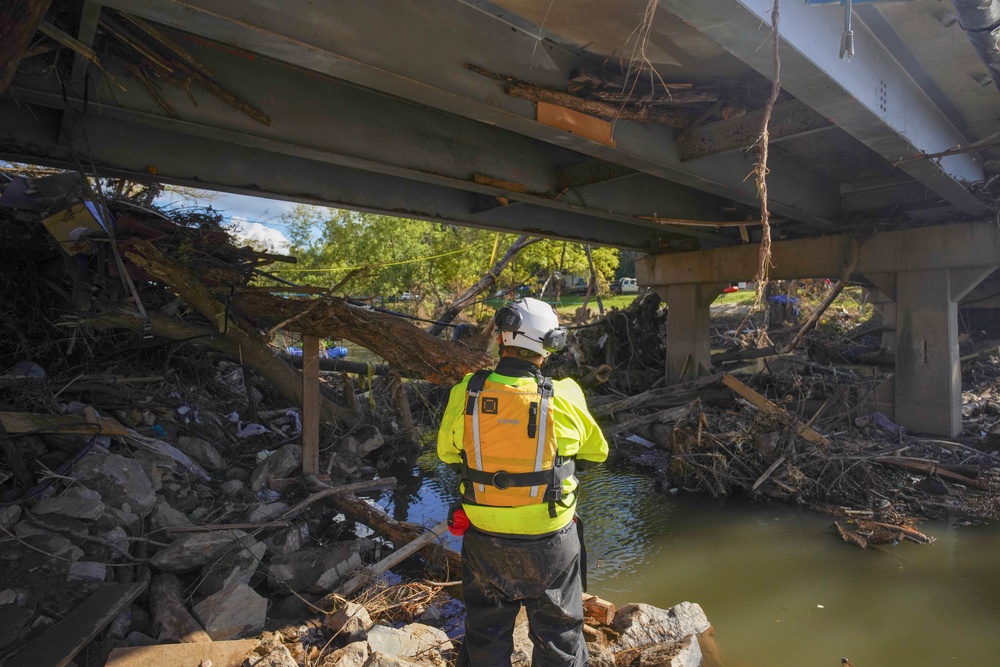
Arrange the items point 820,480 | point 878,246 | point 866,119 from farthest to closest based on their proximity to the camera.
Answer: point 878,246 → point 820,480 → point 866,119

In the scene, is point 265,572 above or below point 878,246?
below

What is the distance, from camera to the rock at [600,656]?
382 cm

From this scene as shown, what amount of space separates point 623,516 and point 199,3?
682cm

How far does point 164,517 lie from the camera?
4.95 m

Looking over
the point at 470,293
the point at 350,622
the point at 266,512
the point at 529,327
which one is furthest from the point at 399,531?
the point at 470,293

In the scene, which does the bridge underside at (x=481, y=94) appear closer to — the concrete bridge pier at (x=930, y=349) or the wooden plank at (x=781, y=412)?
the concrete bridge pier at (x=930, y=349)

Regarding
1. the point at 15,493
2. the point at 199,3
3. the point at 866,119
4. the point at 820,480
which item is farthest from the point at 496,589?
the point at 820,480

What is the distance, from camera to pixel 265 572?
4930 millimetres

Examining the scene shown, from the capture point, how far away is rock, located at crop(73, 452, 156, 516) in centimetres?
482

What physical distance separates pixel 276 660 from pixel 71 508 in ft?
6.99

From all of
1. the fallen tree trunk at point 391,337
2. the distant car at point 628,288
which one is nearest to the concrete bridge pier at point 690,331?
the fallen tree trunk at point 391,337

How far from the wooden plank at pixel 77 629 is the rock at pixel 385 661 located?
1.68m

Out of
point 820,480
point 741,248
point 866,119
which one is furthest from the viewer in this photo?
point 741,248

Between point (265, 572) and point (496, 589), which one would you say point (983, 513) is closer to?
point (496, 589)
